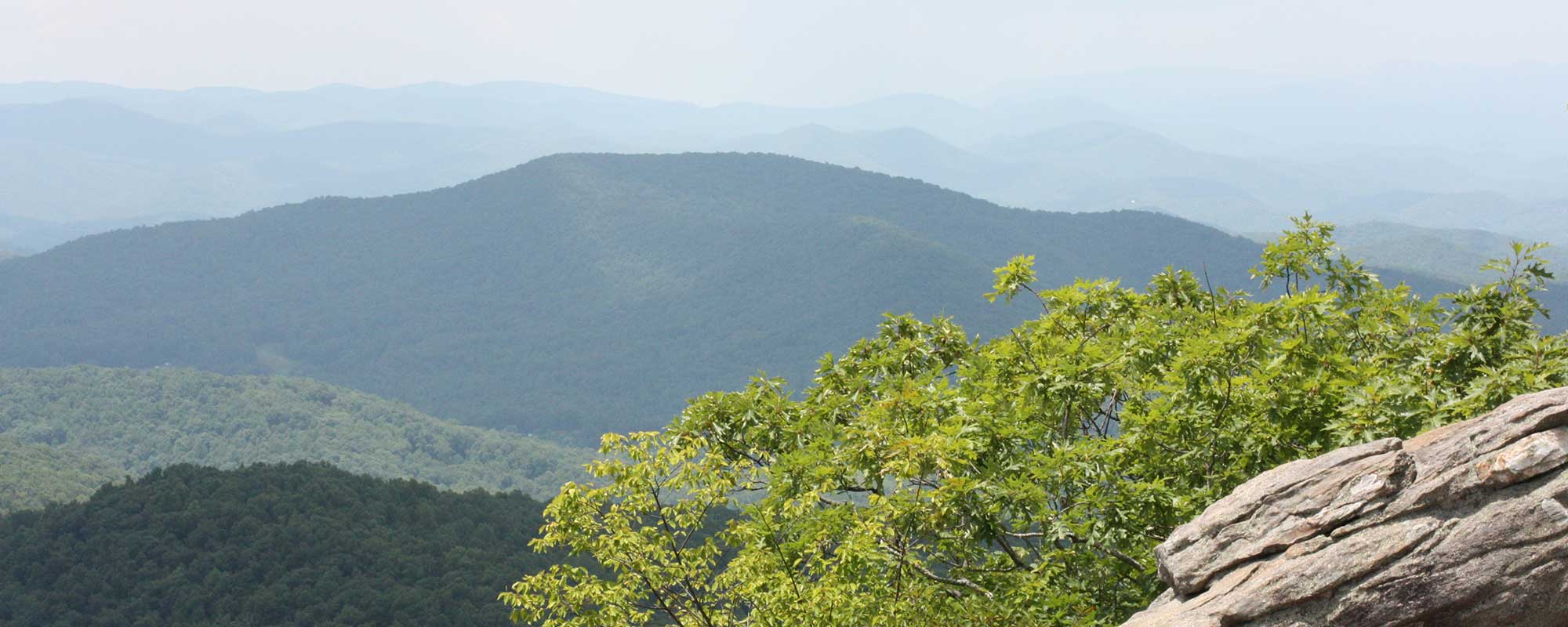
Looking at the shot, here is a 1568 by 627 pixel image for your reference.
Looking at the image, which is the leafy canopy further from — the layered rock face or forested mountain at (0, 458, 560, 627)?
forested mountain at (0, 458, 560, 627)

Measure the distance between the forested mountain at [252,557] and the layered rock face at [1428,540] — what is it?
55569mm

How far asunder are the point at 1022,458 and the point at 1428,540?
5.31m

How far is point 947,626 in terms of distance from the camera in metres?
12.0

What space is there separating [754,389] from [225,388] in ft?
555

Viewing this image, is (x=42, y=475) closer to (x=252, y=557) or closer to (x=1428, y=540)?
(x=252, y=557)

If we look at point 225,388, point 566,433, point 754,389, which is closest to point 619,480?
point 754,389

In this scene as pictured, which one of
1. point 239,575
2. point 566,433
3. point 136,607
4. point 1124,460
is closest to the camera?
point 1124,460

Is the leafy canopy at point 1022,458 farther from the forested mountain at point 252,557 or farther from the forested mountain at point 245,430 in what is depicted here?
the forested mountain at point 245,430

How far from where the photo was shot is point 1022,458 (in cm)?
1320

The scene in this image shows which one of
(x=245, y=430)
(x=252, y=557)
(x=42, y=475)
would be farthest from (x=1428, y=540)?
(x=245, y=430)

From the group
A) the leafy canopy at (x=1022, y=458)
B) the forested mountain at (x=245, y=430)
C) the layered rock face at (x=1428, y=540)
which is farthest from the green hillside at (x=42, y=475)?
the layered rock face at (x=1428, y=540)

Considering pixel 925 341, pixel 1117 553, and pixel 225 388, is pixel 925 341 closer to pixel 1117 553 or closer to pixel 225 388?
pixel 1117 553

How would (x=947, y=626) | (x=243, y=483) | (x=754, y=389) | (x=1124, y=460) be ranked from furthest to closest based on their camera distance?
(x=243, y=483) < (x=754, y=389) < (x=1124, y=460) < (x=947, y=626)

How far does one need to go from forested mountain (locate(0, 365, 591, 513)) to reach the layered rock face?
430 feet
